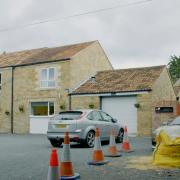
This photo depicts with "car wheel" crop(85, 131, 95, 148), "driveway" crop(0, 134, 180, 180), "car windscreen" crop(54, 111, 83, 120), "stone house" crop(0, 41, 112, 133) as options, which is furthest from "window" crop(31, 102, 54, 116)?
"driveway" crop(0, 134, 180, 180)

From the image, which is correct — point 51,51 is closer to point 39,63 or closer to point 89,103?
point 39,63

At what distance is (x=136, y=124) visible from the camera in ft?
81.4

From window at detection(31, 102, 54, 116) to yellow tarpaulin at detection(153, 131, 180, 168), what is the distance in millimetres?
19260

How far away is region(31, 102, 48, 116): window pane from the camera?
29203 millimetres

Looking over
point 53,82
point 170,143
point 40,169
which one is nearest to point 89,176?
point 40,169

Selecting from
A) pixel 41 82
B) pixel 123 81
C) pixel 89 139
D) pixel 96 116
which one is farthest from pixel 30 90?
pixel 89 139

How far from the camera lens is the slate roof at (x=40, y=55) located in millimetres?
29922

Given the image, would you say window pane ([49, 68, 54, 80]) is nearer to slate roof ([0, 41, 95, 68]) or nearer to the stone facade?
slate roof ([0, 41, 95, 68])

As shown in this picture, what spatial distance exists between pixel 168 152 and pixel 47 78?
2046 cm

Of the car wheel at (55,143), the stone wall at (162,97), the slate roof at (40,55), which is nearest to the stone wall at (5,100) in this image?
the slate roof at (40,55)

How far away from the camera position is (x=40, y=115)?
29266 mm

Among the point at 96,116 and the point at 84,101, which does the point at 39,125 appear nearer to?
the point at 84,101

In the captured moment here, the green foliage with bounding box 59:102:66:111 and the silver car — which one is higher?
the green foliage with bounding box 59:102:66:111

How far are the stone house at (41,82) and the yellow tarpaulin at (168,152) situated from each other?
1820 centimetres
